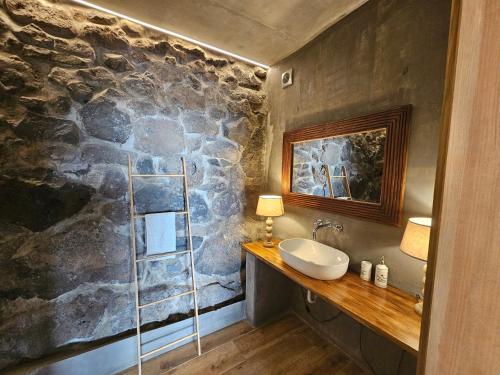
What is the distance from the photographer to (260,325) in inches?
79.0

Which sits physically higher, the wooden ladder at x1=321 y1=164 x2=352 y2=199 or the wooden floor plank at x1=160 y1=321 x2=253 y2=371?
the wooden ladder at x1=321 y1=164 x2=352 y2=199

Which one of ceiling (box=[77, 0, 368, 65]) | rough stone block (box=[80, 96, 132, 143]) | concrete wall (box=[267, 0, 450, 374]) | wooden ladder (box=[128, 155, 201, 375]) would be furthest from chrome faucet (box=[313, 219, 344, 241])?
rough stone block (box=[80, 96, 132, 143])

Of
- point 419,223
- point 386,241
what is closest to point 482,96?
point 419,223

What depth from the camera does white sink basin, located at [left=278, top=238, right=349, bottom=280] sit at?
53.6 inches

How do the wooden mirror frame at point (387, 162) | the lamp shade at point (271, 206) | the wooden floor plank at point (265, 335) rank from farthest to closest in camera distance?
the lamp shade at point (271, 206), the wooden floor plank at point (265, 335), the wooden mirror frame at point (387, 162)

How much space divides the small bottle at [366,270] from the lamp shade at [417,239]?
368 millimetres

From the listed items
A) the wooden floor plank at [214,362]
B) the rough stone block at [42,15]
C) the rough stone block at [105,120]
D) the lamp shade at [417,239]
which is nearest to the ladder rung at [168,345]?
the wooden floor plank at [214,362]

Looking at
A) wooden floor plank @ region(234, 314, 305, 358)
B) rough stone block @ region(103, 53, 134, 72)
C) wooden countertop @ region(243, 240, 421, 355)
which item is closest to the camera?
wooden countertop @ region(243, 240, 421, 355)

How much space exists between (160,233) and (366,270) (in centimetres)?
150

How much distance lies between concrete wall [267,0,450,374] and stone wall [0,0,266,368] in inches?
30.9

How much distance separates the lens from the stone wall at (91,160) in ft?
4.28

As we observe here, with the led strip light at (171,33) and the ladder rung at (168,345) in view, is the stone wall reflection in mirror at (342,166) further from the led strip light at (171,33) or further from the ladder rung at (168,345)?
the ladder rung at (168,345)

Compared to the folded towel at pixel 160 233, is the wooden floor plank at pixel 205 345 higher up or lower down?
lower down

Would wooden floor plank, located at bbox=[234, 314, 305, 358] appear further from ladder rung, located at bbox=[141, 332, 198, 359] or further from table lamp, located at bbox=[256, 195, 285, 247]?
table lamp, located at bbox=[256, 195, 285, 247]
